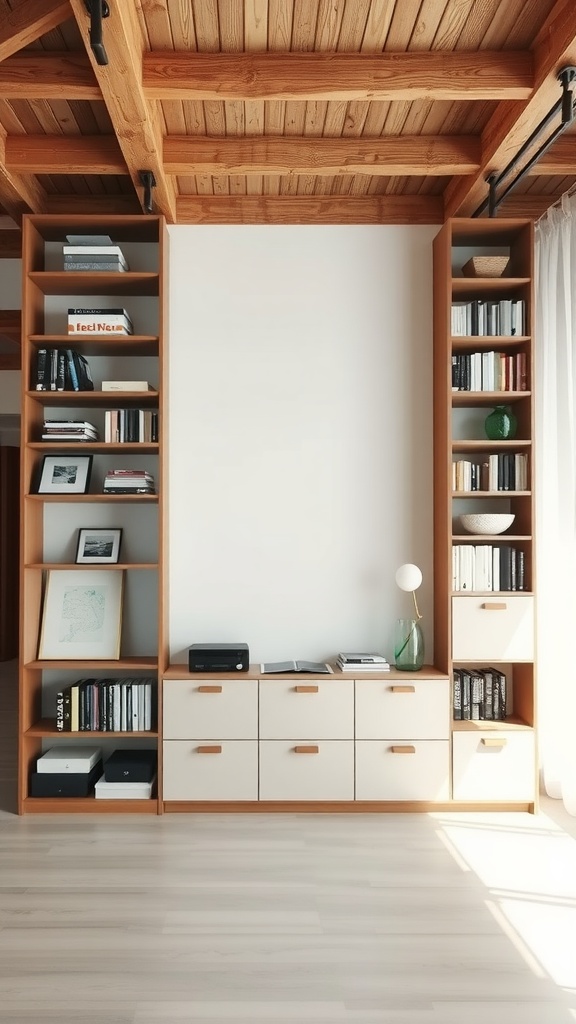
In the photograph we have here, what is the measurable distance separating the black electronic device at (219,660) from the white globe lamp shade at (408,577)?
33.2 inches

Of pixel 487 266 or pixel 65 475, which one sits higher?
pixel 487 266

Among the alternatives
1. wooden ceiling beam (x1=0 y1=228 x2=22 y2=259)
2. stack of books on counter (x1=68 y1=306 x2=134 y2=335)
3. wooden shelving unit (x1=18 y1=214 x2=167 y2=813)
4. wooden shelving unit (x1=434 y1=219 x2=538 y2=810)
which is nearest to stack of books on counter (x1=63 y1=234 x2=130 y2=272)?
wooden shelving unit (x1=18 y1=214 x2=167 y2=813)

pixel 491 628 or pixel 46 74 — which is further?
pixel 491 628

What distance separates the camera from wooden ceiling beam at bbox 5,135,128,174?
359cm

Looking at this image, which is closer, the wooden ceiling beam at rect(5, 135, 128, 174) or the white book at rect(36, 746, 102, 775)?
the wooden ceiling beam at rect(5, 135, 128, 174)

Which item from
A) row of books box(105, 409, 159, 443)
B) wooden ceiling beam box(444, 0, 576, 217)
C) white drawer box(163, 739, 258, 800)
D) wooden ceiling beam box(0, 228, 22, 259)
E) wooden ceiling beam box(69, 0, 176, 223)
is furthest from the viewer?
wooden ceiling beam box(0, 228, 22, 259)

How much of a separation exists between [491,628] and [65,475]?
2.29 metres

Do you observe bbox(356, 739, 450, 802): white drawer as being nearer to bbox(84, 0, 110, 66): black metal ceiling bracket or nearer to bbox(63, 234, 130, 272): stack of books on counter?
bbox(63, 234, 130, 272): stack of books on counter

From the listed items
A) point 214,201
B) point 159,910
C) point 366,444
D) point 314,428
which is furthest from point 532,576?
point 214,201

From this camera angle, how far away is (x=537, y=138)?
3297 millimetres

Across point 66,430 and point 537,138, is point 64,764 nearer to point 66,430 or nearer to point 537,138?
point 66,430

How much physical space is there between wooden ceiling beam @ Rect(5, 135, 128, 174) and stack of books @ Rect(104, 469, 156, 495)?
1.41 m

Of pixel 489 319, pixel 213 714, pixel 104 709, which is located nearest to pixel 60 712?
pixel 104 709

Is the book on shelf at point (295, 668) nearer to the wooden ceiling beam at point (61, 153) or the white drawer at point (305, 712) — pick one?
the white drawer at point (305, 712)
